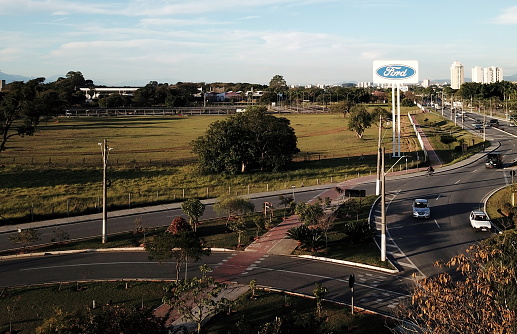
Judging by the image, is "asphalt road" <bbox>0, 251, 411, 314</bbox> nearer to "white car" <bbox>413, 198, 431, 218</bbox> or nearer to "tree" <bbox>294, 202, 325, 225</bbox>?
"tree" <bbox>294, 202, 325, 225</bbox>

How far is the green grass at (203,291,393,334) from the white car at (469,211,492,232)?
52.0ft

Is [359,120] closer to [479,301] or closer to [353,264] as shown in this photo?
[353,264]

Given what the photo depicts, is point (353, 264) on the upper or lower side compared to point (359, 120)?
lower

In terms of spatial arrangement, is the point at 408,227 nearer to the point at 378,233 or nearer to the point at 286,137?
the point at 378,233

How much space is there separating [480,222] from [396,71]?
1664 inches

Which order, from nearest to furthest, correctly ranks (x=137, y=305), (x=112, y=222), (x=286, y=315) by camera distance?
(x=286, y=315), (x=137, y=305), (x=112, y=222)

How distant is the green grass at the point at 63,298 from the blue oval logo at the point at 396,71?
5528 cm

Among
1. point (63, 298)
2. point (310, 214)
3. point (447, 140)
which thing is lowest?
point (63, 298)

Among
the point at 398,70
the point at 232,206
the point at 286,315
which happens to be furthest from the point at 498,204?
the point at 398,70

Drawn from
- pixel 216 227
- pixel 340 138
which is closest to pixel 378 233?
pixel 216 227

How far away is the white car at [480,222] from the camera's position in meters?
32.9

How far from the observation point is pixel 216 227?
36312mm

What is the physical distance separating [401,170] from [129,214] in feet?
107

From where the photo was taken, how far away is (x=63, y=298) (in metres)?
23.4
